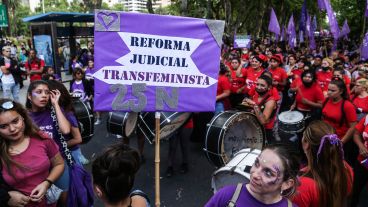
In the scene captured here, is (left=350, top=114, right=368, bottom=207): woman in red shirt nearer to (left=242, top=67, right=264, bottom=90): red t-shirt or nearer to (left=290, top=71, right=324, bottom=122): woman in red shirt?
(left=290, top=71, right=324, bottom=122): woman in red shirt

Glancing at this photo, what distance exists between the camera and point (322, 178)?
2.37 metres

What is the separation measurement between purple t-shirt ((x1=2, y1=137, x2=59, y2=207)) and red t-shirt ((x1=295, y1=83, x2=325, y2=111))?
473 cm

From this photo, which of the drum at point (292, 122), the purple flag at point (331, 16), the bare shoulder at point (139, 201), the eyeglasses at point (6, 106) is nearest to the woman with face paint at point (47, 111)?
the eyeglasses at point (6, 106)

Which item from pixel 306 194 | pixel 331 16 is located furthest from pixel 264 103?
pixel 331 16

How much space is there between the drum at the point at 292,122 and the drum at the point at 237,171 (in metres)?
2.89

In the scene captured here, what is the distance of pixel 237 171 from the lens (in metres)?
3.18

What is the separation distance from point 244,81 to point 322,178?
5787 millimetres

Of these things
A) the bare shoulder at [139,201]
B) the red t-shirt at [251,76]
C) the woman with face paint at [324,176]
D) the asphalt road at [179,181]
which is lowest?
the asphalt road at [179,181]

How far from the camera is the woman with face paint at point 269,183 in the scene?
2000 millimetres

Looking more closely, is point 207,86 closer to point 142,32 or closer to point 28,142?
point 142,32

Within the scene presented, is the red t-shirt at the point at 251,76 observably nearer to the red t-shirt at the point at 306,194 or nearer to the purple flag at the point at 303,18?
the red t-shirt at the point at 306,194

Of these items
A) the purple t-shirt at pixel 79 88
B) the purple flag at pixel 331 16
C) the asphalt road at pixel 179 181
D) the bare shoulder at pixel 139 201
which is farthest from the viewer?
the purple flag at pixel 331 16

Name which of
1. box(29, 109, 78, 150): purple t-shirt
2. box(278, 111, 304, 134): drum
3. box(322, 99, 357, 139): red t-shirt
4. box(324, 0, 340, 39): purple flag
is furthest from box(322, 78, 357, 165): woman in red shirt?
box(324, 0, 340, 39): purple flag

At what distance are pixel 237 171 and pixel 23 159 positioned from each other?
1.78 m
